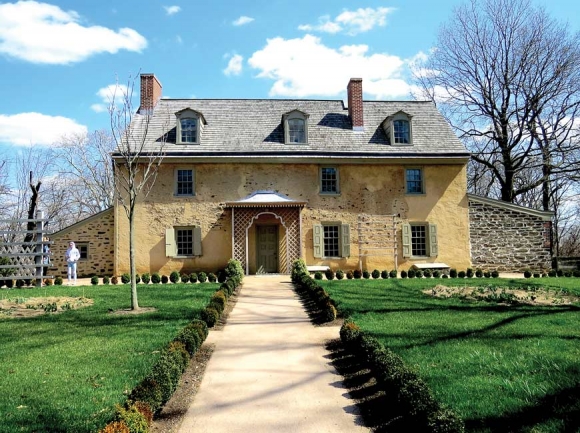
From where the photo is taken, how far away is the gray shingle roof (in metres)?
19.9

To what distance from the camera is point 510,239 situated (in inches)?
818

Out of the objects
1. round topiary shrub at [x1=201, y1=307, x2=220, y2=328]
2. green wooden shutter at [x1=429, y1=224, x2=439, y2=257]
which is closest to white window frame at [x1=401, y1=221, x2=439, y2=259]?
green wooden shutter at [x1=429, y1=224, x2=439, y2=257]

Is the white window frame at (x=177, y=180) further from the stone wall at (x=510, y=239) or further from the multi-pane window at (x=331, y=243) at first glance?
the stone wall at (x=510, y=239)

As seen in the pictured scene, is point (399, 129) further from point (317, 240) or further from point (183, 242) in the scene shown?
point (183, 242)

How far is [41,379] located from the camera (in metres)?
5.67

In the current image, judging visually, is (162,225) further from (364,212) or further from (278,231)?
(364,212)

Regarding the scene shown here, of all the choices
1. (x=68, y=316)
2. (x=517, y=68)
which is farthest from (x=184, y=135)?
(x=517, y=68)

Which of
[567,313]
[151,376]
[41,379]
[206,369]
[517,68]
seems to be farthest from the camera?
[517,68]

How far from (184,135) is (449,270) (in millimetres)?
13193

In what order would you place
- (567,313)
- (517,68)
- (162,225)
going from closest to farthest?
(567,313) < (162,225) < (517,68)

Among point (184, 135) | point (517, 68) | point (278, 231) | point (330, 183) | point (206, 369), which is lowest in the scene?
point (206, 369)

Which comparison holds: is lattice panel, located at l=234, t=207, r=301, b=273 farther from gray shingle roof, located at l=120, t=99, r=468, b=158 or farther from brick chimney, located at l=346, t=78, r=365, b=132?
brick chimney, located at l=346, t=78, r=365, b=132

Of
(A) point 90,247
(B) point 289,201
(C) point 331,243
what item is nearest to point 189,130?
(B) point 289,201

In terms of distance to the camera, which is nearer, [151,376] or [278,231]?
[151,376]
